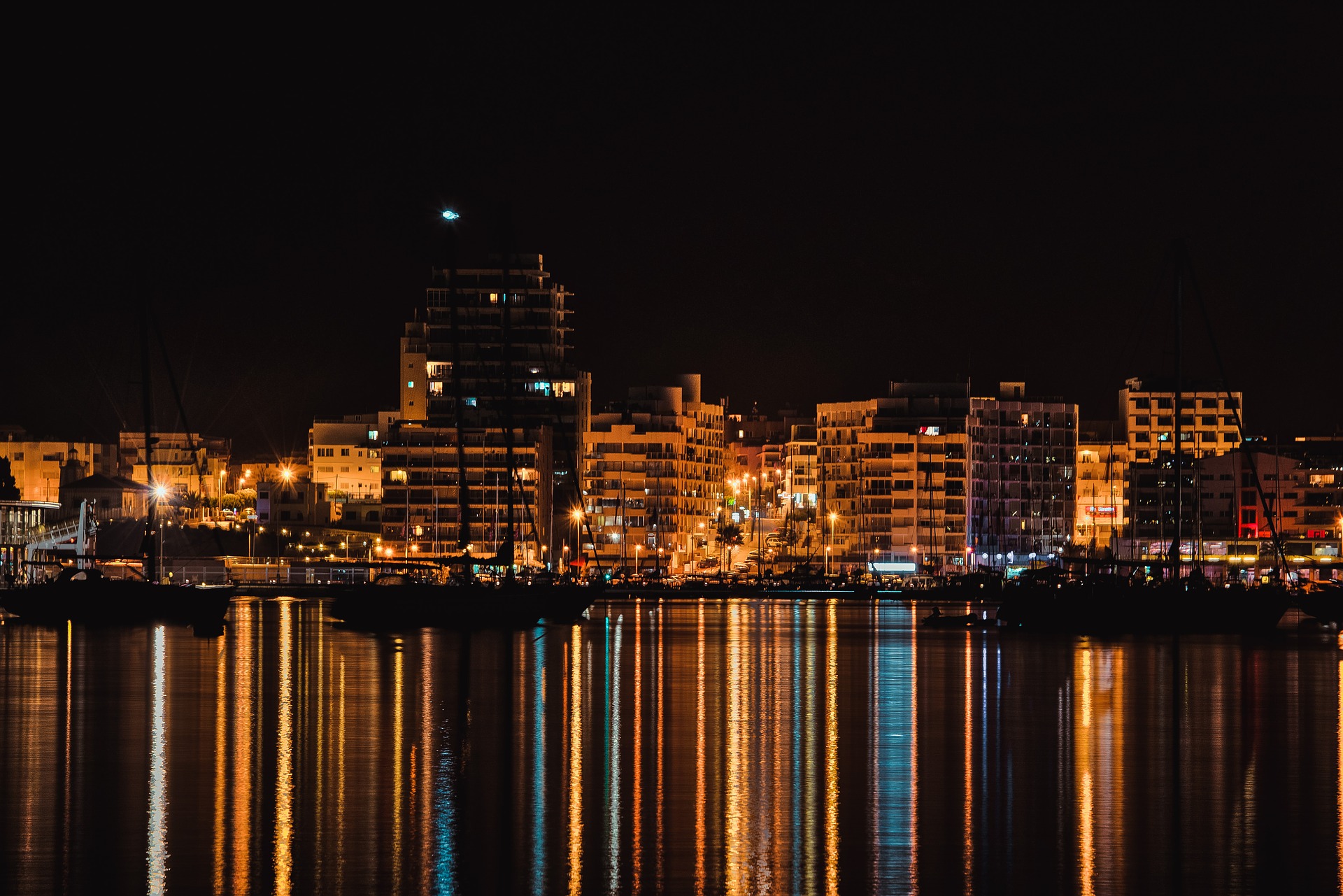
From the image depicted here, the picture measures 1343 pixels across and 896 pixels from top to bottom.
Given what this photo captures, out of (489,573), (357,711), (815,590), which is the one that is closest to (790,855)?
(357,711)

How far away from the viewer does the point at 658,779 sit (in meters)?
28.0

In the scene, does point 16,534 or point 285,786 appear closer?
point 285,786

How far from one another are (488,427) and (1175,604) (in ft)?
308

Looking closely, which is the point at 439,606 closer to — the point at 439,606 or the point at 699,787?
the point at 439,606

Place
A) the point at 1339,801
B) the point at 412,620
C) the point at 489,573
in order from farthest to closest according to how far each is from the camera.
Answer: the point at 489,573 < the point at 412,620 < the point at 1339,801

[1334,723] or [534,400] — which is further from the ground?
[534,400]

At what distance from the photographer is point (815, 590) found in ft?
570

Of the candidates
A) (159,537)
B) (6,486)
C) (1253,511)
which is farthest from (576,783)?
(1253,511)

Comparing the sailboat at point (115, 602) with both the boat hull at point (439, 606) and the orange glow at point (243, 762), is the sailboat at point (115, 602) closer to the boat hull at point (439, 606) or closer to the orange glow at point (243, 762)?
the boat hull at point (439, 606)

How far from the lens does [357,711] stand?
38688mm

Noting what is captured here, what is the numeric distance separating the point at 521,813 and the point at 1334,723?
2137 centimetres

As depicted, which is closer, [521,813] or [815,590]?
[521,813]

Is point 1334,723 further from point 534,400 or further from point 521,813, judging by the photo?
point 534,400

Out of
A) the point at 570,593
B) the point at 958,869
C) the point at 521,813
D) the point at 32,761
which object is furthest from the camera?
the point at 570,593
